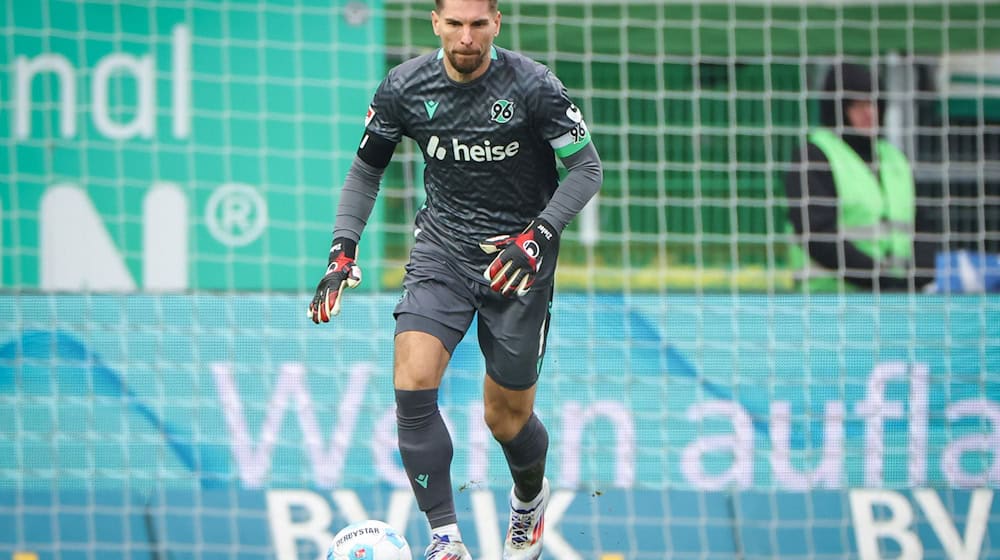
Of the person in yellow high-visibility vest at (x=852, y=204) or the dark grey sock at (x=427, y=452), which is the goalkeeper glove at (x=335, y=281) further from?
the person in yellow high-visibility vest at (x=852, y=204)

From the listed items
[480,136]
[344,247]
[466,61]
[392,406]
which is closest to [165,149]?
[392,406]

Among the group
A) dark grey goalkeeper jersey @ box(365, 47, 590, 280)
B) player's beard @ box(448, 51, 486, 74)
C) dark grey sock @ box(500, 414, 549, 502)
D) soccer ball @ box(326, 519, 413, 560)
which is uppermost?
player's beard @ box(448, 51, 486, 74)

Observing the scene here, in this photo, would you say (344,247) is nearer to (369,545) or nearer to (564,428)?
(369,545)

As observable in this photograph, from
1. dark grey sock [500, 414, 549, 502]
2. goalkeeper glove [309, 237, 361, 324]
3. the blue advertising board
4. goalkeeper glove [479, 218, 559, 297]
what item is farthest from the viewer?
the blue advertising board

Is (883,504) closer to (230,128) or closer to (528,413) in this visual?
(528,413)

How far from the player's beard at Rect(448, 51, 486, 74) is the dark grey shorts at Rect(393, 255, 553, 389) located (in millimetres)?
712

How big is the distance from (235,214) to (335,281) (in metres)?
3.45

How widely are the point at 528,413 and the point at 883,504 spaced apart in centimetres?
240

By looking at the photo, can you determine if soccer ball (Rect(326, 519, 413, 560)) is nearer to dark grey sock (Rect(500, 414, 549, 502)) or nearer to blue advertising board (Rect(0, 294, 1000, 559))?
dark grey sock (Rect(500, 414, 549, 502))

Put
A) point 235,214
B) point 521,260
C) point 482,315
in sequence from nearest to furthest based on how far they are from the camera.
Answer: point 521,260 < point 482,315 < point 235,214

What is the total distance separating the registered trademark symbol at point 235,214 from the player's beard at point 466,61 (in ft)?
11.7

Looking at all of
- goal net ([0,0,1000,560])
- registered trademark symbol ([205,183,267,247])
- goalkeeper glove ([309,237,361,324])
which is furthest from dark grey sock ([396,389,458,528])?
registered trademark symbol ([205,183,267,247])

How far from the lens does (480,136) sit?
4.96 metres

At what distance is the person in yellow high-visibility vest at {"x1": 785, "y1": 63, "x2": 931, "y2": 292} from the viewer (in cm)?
784
